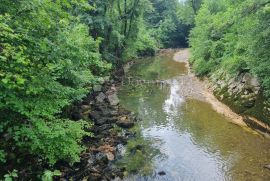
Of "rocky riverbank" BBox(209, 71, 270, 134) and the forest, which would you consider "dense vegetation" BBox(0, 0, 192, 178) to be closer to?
the forest

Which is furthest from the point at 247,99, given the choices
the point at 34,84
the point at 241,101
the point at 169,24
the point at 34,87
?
the point at 169,24

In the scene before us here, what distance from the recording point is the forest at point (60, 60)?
23.4 ft

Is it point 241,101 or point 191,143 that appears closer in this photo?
point 191,143

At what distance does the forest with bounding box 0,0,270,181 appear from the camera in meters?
7.14

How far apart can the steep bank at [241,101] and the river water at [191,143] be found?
64 cm

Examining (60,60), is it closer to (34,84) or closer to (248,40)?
(34,84)

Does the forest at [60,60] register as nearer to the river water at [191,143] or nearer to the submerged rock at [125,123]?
the submerged rock at [125,123]

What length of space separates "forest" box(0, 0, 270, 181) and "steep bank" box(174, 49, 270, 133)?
838 mm

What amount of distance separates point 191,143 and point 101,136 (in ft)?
13.8

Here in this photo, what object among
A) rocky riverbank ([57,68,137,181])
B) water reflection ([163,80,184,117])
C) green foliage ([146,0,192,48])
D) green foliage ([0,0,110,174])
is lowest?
rocky riverbank ([57,68,137,181])

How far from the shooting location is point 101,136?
13891 millimetres

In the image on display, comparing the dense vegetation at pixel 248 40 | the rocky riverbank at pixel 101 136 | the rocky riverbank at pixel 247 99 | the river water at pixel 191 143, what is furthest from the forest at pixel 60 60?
the river water at pixel 191 143

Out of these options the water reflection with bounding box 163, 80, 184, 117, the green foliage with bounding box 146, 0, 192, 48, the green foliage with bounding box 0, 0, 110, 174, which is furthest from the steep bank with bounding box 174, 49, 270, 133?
the green foliage with bounding box 146, 0, 192, 48

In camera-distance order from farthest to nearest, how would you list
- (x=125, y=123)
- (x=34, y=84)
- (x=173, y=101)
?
(x=173, y=101) < (x=125, y=123) < (x=34, y=84)
